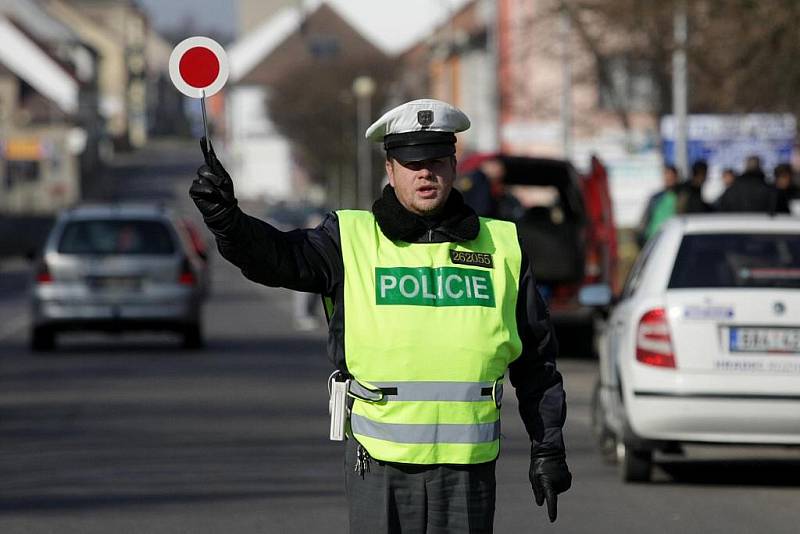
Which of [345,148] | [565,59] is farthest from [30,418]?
[345,148]

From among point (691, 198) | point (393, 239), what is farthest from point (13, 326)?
point (393, 239)

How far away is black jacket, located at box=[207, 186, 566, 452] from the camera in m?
5.22

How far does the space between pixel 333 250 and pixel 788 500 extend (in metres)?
5.84

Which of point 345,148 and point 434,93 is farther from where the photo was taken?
point 345,148

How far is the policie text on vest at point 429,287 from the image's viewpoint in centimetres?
527

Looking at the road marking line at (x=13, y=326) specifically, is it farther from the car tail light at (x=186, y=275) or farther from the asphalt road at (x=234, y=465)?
the asphalt road at (x=234, y=465)

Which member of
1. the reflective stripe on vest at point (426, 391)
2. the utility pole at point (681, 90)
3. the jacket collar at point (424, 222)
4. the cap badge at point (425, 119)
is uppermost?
the utility pole at point (681, 90)

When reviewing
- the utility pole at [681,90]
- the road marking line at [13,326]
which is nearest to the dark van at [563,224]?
the utility pole at [681,90]

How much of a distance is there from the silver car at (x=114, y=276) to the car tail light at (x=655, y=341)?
11.8 metres

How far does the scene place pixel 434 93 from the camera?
89.1m

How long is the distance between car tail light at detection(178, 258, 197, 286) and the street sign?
16.8 metres

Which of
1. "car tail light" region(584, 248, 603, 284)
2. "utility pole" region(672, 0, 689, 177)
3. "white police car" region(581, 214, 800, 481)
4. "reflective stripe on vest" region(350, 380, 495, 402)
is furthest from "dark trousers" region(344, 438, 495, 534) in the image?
"utility pole" region(672, 0, 689, 177)

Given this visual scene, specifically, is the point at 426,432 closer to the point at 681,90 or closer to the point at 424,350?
the point at 424,350

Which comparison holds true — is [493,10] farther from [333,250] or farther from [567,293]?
[333,250]
